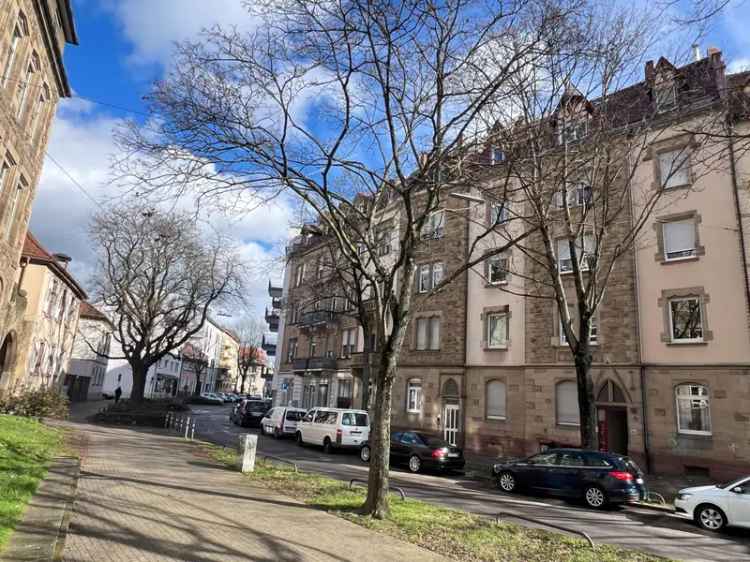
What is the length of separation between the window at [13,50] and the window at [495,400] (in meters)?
22.6

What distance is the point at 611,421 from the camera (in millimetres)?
22266

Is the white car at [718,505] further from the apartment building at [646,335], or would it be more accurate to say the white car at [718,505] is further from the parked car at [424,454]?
the parked car at [424,454]

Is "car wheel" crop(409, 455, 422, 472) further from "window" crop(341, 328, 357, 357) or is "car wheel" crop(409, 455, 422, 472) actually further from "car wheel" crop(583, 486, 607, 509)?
"window" crop(341, 328, 357, 357)

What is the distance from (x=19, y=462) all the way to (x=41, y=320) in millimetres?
22730

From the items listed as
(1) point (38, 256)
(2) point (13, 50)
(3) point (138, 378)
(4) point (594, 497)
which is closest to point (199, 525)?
(4) point (594, 497)

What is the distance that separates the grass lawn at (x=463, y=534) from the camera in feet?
25.9

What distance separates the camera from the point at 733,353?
19.0 metres

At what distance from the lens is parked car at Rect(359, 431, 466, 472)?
61.4 ft

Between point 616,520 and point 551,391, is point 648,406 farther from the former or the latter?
point 616,520

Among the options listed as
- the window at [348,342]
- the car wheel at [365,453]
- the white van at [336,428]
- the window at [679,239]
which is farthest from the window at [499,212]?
the window at [348,342]

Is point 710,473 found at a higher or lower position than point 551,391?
lower

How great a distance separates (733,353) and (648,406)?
3499mm

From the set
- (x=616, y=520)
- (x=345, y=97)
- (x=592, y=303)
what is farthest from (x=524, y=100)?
(x=616, y=520)

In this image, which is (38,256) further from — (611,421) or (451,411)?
(611,421)
